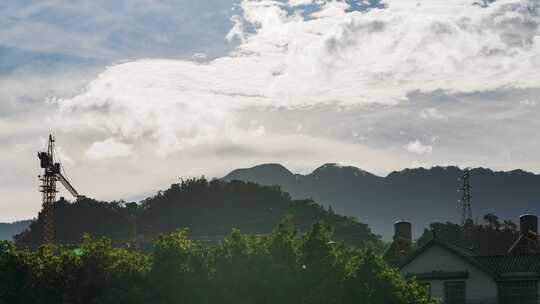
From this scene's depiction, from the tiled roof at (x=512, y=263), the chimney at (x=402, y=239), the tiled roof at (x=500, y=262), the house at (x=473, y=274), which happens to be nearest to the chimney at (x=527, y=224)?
the house at (x=473, y=274)

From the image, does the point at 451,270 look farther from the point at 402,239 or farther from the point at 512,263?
the point at 402,239

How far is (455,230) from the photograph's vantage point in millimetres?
196250

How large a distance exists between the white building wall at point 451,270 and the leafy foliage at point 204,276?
13094 millimetres

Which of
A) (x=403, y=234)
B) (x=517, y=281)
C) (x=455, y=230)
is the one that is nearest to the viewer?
(x=517, y=281)

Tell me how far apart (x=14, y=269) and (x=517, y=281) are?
3569cm

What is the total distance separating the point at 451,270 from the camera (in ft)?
228

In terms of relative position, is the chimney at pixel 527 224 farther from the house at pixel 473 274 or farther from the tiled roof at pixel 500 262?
the tiled roof at pixel 500 262

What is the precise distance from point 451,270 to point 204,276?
22.8 metres

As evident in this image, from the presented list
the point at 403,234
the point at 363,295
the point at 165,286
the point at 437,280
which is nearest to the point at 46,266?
the point at 165,286

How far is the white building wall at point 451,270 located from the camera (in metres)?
67.8

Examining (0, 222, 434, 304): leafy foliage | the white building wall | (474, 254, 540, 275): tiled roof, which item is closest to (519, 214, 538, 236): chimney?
(474, 254, 540, 275): tiled roof

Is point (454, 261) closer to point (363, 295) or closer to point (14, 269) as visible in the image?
point (363, 295)

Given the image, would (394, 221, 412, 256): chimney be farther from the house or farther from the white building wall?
the white building wall

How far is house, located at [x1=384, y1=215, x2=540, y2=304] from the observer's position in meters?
66.6
